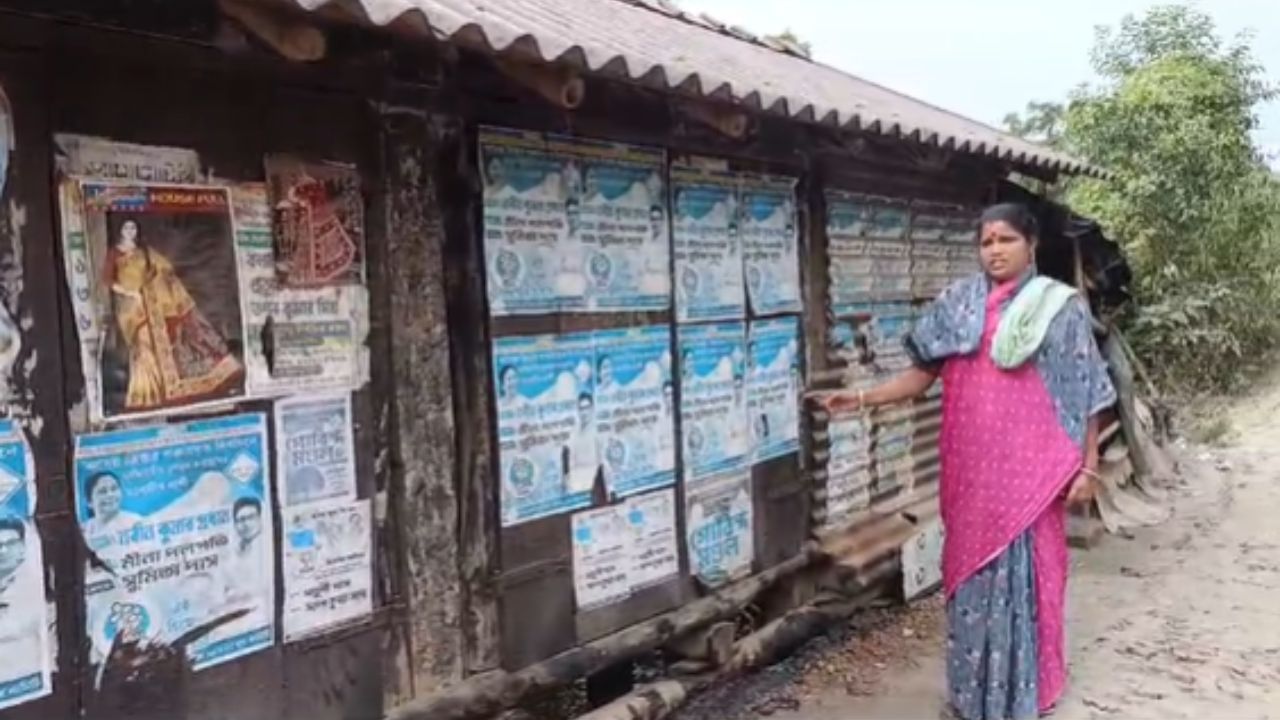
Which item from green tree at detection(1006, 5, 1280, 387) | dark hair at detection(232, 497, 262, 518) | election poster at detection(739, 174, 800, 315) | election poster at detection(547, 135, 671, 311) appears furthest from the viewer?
green tree at detection(1006, 5, 1280, 387)

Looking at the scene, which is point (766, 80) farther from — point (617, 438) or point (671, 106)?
point (617, 438)

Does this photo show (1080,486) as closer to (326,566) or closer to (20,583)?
(326,566)

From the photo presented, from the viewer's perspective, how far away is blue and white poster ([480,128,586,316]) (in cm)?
359

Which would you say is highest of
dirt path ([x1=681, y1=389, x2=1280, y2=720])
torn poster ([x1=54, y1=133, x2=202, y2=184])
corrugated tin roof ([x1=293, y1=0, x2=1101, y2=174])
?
corrugated tin roof ([x1=293, y1=0, x2=1101, y2=174])

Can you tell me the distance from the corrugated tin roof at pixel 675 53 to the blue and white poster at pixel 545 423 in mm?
905

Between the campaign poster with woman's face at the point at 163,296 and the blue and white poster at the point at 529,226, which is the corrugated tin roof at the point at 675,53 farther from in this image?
the campaign poster with woman's face at the point at 163,296

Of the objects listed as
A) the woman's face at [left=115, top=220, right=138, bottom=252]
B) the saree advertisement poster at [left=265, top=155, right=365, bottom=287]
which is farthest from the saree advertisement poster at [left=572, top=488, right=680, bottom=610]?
the woman's face at [left=115, top=220, right=138, bottom=252]

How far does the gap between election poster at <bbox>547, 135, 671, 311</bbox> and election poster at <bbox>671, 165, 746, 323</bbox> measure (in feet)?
0.30

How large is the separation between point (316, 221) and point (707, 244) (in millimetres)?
1902

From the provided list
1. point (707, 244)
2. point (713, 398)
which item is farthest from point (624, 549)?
point (707, 244)

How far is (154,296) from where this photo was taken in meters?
2.62

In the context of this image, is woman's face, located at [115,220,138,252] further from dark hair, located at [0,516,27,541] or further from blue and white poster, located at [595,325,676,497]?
blue and white poster, located at [595,325,676,497]

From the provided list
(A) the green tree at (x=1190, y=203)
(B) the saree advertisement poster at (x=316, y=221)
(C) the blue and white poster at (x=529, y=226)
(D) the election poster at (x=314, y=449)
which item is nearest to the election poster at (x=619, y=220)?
(C) the blue and white poster at (x=529, y=226)

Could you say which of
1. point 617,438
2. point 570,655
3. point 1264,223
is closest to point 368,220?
point 617,438
